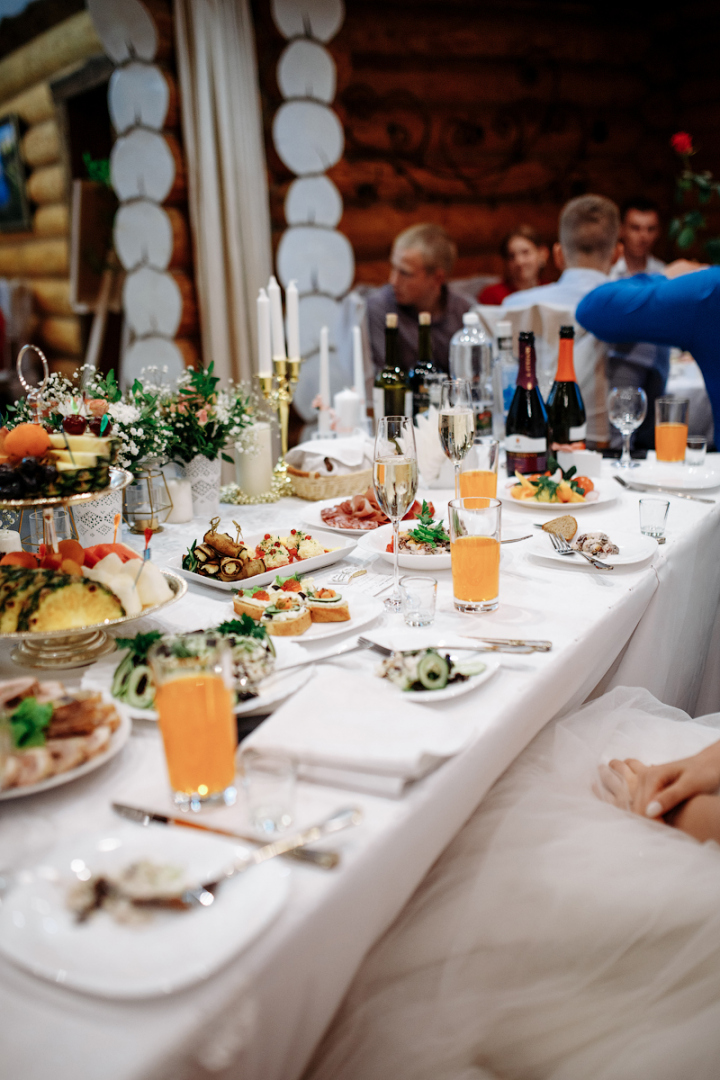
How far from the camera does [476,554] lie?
1.24 metres

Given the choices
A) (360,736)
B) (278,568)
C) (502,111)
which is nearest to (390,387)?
(278,568)

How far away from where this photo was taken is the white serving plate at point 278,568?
134 cm

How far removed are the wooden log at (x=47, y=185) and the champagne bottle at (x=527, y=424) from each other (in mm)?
4901

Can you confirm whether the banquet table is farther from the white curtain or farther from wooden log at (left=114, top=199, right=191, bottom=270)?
wooden log at (left=114, top=199, right=191, bottom=270)

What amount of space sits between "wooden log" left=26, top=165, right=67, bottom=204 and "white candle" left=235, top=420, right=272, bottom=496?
4.75m

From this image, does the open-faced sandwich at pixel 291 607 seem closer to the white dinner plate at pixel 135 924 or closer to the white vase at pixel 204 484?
the white dinner plate at pixel 135 924

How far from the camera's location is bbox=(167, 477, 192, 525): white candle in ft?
6.03

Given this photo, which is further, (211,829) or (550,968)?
(550,968)

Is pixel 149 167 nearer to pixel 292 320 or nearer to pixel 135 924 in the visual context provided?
pixel 292 320

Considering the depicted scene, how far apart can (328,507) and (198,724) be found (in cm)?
106

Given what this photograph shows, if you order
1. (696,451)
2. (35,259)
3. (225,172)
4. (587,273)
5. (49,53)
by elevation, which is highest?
(49,53)

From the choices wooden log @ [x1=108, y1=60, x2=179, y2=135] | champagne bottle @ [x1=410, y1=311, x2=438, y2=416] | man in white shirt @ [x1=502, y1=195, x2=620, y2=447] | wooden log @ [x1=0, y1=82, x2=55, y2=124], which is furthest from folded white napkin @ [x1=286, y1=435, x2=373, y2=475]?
wooden log @ [x1=0, y1=82, x2=55, y2=124]

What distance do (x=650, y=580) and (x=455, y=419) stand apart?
49 cm

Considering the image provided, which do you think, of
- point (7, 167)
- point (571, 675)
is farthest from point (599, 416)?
point (7, 167)
